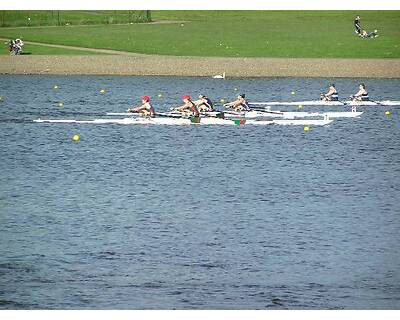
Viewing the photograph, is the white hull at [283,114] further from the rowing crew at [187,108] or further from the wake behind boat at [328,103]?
the rowing crew at [187,108]

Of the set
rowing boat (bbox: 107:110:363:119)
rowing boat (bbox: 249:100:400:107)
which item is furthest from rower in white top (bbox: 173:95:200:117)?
rowing boat (bbox: 249:100:400:107)

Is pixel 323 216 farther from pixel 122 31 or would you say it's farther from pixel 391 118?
pixel 122 31

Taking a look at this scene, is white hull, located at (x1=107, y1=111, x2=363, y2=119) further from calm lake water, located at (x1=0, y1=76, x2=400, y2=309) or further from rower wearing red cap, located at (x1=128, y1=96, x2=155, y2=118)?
rower wearing red cap, located at (x1=128, y1=96, x2=155, y2=118)

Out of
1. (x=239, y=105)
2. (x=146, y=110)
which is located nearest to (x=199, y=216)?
(x=146, y=110)

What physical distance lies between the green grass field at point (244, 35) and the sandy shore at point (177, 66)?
555 millimetres

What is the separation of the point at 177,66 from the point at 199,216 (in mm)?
28270

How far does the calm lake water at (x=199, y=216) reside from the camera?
17.1m

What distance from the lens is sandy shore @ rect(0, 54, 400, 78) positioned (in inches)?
1935

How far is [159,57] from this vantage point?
50469 mm

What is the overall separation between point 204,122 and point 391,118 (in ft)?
27.4

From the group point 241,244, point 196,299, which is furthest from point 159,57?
point 196,299

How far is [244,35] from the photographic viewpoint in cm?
5178

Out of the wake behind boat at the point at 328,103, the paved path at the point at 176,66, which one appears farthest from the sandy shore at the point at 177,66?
the wake behind boat at the point at 328,103

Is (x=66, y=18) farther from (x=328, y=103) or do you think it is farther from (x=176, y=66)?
(x=328, y=103)
